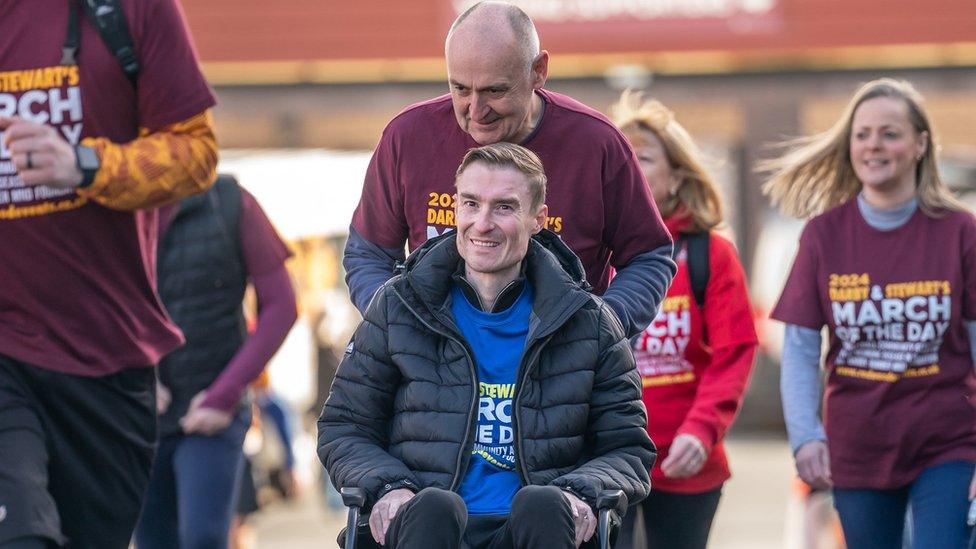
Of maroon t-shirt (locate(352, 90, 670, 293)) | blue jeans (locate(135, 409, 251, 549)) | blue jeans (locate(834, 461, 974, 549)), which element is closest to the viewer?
maroon t-shirt (locate(352, 90, 670, 293))

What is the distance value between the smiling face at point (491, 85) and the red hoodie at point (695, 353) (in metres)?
1.59

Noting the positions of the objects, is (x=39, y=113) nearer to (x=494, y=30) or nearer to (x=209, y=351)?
(x=494, y=30)

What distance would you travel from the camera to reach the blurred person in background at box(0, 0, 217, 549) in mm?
4500

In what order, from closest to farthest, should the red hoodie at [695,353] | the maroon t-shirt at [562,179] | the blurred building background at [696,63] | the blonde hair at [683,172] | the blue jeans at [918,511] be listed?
the maroon t-shirt at [562,179], the blue jeans at [918,511], the red hoodie at [695,353], the blonde hair at [683,172], the blurred building background at [696,63]

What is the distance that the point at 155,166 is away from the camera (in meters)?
4.55

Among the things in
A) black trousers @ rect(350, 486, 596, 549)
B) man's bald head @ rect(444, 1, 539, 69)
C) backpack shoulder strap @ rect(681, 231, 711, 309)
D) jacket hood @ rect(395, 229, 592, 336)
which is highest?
man's bald head @ rect(444, 1, 539, 69)

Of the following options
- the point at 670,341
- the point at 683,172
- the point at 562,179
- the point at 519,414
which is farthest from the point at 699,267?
the point at 519,414

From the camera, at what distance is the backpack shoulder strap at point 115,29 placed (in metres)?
4.57

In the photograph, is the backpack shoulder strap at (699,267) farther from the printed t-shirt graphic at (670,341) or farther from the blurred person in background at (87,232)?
the blurred person in background at (87,232)

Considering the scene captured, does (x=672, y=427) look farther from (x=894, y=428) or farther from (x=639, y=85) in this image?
(x=639, y=85)

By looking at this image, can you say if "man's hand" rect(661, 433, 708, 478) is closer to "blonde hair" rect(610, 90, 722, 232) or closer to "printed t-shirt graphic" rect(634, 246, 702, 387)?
"printed t-shirt graphic" rect(634, 246, 702, 387)

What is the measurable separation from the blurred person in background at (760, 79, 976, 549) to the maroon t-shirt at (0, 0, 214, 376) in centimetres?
227

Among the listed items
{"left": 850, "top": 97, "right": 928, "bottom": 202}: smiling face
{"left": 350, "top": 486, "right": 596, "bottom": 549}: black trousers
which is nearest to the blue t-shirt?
{"left": 350, "top": 486, "right": 596, "bottom": 549}: black trousers

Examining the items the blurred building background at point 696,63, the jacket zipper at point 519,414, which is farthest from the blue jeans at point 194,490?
the blurred building background at point 696,63
